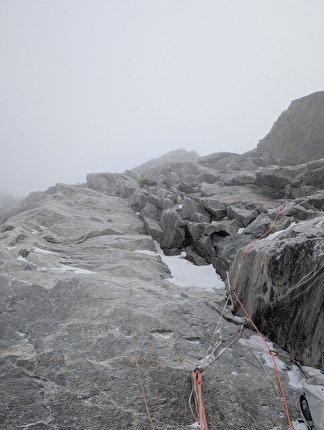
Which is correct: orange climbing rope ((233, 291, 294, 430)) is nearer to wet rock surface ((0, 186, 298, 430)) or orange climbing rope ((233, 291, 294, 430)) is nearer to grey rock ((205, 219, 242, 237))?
wet rock surface ((0, 186, 298, 430))

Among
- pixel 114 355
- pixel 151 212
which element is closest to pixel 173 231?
pixel 151 212

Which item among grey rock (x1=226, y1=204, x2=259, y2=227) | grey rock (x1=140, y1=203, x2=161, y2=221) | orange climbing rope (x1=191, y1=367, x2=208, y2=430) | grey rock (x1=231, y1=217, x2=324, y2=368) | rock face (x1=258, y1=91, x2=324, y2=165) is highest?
Answer: rock face (x1=258, y1=91, x2=324, y2=165)

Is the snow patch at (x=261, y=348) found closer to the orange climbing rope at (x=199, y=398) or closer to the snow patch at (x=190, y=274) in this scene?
the orange climbing rope at (x=199, y=398)

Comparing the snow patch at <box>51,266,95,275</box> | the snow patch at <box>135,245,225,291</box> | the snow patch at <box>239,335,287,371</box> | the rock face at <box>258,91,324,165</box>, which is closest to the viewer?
the snow patch at <box>239,335,287,371</box>

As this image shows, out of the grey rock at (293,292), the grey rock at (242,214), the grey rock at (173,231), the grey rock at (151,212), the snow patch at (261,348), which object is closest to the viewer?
the grey rock at (293,292)

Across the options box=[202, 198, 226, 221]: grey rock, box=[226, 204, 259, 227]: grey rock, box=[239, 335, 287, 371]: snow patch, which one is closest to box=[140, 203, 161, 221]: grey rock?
box=[202, 198, 226, 221]: grey rock

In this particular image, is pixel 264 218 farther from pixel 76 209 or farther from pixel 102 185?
pixel 102 185

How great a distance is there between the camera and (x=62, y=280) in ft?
38.4

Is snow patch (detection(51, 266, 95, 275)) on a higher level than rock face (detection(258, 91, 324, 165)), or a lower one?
lower

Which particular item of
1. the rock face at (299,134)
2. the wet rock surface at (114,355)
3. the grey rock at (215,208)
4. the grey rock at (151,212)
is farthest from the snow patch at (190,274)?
the rock face at (299,134)

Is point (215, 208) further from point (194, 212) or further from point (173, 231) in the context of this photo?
point (173, 231)

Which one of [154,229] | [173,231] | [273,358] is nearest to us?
[273,358]

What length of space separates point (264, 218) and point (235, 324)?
8.60 m

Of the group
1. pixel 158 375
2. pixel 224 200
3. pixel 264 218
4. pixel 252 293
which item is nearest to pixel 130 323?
pixel 158 375
